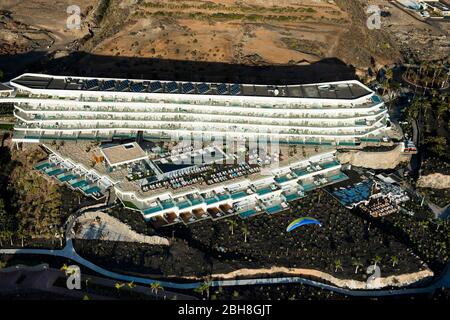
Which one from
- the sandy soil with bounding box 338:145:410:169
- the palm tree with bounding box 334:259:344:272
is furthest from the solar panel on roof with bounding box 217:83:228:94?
the palm tree with bounding box 334:259:344:272

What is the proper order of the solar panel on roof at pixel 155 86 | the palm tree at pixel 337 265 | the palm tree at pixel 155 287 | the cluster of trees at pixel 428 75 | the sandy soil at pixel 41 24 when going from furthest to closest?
the sandy soil at pixel 41 24 → the cluster of trees at pixel 428 75 → the solar panel on roof at pixel 155 86 → the palm tree at pixel 337 265 → the palm tree at pixel 155 287

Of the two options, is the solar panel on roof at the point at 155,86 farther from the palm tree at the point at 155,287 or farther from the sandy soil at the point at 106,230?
the palm tree at the point at 155,287

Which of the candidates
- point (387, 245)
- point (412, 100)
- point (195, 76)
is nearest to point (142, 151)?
point (195, 76)

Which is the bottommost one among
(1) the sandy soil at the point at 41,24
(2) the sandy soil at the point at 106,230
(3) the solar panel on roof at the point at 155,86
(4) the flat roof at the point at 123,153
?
(2) the sandy soil at the point at 106,230

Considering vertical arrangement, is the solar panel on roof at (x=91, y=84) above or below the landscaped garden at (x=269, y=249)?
above

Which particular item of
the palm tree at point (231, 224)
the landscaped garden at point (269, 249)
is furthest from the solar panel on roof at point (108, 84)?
the palm tree at point (231, 224)
